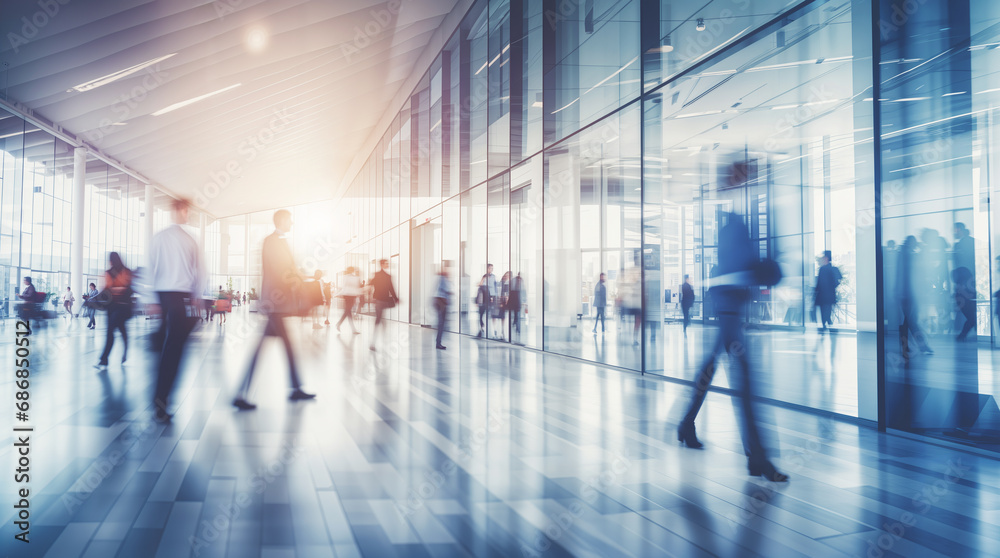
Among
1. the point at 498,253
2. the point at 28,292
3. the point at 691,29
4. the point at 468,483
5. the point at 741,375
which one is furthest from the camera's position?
the point at 28,292

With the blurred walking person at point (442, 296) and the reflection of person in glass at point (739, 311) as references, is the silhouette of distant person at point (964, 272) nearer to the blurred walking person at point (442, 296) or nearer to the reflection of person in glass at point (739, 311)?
the reflection of person in glass at point (739, 311)


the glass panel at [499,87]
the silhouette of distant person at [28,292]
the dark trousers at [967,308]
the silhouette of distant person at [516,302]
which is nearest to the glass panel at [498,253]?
the silhouette of distant person at [516,302]

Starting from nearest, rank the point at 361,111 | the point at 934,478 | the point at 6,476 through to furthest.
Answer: the point at 6,476, the point at 934,478, the point at 361,111

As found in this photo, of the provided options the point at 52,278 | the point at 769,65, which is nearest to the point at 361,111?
the point at 52,278

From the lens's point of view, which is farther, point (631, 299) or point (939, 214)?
point (631, 299)

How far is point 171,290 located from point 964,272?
5.98 metres

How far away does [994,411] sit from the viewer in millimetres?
4094

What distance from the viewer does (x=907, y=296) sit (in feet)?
14.6

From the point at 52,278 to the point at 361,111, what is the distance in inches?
492

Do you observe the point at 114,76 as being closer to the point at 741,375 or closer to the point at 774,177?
the point at 774,177

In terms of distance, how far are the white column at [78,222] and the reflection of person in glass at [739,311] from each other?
22.8m

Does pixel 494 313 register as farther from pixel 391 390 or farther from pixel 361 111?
pixel 361 111

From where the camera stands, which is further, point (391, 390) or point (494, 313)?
point (494, 313)

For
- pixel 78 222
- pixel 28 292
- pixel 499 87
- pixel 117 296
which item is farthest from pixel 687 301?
pixel 78 222
